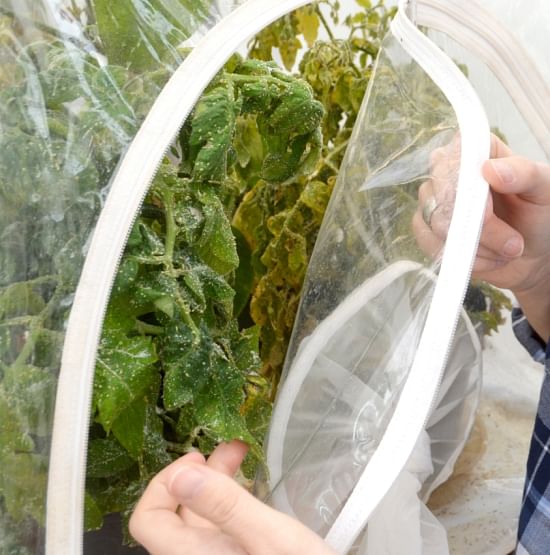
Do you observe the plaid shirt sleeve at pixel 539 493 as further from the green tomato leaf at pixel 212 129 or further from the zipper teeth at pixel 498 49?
the green tomato leaf at pixel 212 129

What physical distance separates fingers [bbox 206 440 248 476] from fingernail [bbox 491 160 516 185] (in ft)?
0.67

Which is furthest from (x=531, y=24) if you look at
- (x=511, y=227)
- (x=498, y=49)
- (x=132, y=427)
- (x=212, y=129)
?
(x=132, y=427)

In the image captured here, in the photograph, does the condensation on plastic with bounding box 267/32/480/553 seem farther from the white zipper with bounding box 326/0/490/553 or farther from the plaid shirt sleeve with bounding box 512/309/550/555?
the plaid shirt sleeve with bounding box 512/309/550/555

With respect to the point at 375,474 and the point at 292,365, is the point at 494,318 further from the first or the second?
the point at 375,474

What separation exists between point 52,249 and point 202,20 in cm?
14

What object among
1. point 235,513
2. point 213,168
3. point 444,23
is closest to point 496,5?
point 444,23

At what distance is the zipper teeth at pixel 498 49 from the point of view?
1.32 feet

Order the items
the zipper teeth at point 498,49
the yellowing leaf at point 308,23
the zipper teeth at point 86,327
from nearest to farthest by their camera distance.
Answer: the zipper teeth at point 86,327 < the zipper teeth at point 498,49 < the yellowing leaf at point 308,23

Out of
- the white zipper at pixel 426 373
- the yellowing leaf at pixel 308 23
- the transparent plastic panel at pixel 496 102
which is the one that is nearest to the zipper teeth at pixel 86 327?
the white zipper at pixel 426 373

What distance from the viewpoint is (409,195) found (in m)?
0.41

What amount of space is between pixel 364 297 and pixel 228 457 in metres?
0.15

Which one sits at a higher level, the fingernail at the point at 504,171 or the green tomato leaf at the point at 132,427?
the fingernail at the point at 504,171

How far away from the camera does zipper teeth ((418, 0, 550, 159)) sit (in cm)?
40

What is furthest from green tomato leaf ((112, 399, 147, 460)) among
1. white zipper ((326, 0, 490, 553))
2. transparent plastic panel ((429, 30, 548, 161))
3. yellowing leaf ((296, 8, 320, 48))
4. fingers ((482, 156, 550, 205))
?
yellowing leaf ((296, 8, 320, 48))
